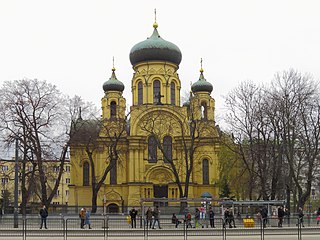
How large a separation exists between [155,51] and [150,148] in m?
11.0

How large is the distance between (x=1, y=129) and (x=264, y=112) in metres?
20.1

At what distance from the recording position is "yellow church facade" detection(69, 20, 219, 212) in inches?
2240

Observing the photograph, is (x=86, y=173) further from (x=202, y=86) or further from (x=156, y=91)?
(x=202, y=86)

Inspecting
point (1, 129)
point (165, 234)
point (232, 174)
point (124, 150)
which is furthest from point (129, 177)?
point (165, 234)

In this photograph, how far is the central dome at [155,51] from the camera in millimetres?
61250

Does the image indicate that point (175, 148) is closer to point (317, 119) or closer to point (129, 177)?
point (129, 177)

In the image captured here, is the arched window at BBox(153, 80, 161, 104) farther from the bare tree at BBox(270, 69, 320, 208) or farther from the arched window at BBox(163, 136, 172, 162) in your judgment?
the bare tree at BBox(270, 69, 320, 208)

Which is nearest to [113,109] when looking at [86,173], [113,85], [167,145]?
[113,85]

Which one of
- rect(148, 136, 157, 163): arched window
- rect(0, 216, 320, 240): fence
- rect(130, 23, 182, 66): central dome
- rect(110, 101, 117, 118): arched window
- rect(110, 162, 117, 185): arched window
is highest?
rect(130, 23, 182, 66): central dome

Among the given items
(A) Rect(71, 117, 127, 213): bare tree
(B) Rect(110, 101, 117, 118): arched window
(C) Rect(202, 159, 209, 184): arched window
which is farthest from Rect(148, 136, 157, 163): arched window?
(B) Rect(110, 101, 117, 118): arched window

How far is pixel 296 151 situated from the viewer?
4181cm

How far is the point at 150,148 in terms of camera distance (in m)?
58.7

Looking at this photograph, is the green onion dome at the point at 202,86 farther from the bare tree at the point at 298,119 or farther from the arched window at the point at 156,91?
the bare tree at the point at 298,119

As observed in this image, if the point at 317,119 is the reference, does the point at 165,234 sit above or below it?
below
